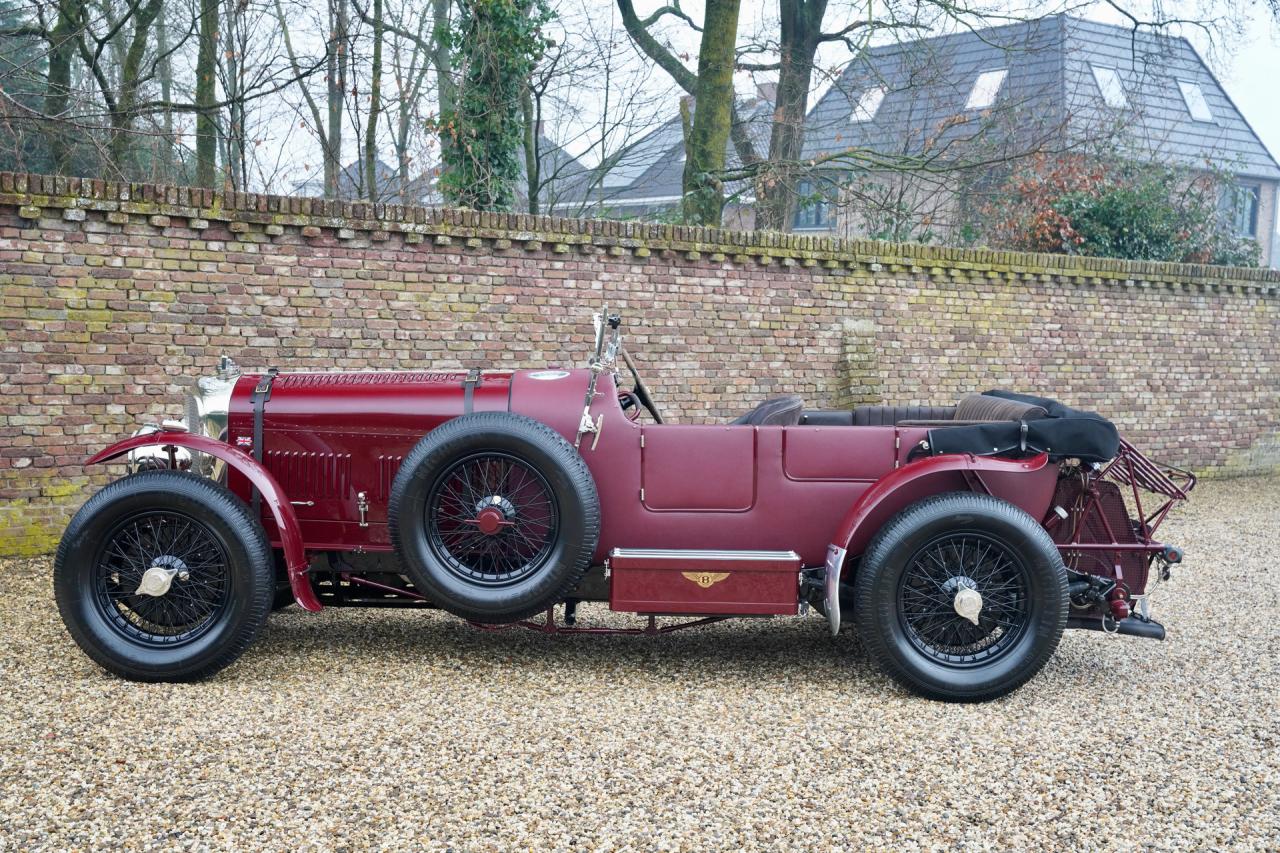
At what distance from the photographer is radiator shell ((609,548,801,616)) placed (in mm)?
4629

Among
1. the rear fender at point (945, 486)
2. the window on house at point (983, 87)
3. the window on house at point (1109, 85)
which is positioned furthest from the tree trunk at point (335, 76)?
the window on house at point (1109, 85)

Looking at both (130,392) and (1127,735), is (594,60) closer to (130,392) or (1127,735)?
(130,392)

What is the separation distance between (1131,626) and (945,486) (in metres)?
0.99

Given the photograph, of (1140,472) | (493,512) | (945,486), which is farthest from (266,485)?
(1140,472)

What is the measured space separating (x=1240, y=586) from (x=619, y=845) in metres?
5.77

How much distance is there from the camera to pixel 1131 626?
187 inches

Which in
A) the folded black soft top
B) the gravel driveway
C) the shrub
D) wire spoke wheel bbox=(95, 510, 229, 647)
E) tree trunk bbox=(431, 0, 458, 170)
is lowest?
the gravel driveway

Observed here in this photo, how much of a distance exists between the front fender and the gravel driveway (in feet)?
1.36

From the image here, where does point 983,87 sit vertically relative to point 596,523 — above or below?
above

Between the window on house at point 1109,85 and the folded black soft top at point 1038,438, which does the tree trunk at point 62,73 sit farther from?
the window on house at point 1109,85

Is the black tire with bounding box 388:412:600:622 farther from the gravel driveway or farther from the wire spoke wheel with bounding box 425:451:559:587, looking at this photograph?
the gravel driveway

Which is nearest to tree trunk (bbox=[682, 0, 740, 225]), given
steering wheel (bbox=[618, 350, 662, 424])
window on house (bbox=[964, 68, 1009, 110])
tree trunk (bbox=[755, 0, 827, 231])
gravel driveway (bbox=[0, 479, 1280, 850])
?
tree trunk (bbox=[755, 0, 827, 231])

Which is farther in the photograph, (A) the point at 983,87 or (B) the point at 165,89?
(A) the point at 983,87

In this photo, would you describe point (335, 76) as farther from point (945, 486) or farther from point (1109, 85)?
point (1109, 85)
